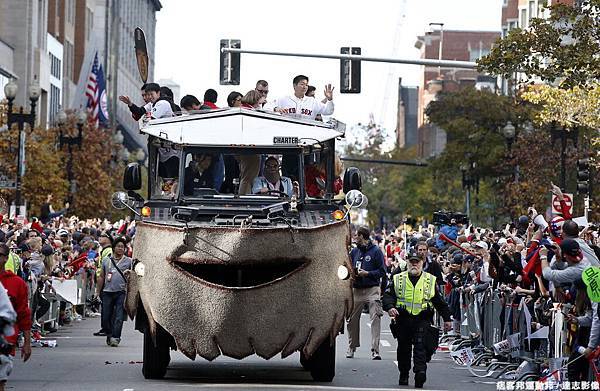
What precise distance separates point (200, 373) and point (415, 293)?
129 inches

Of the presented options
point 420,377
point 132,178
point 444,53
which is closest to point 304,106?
point 132,178

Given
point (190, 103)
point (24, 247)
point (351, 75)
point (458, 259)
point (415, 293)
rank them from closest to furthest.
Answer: point (415, 293) < point (190, 103) < point (24, 247) < point (458, 259) < point (351, 75)

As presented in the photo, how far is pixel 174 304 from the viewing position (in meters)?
18.4

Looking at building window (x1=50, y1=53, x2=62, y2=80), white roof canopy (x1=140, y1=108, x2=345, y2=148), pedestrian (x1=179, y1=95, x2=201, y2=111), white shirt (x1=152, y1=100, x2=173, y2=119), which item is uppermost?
building window (x1=50, y1=53, x2=62, y2=80)

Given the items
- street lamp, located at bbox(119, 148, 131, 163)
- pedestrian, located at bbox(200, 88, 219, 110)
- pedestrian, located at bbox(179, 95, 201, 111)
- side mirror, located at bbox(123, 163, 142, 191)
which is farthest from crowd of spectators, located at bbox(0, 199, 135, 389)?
street lamp, located at bbox(119, 148, 131, 163)

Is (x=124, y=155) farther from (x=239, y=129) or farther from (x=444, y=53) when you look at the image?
(x=444, y=53)

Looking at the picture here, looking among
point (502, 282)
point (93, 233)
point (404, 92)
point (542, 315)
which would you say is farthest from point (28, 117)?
point (404, 92)

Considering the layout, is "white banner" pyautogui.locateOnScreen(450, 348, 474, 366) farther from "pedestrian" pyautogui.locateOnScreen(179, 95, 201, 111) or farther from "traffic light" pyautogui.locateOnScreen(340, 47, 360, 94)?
"traffic light" pyautogui.locateOnScreen(340, 47, 360, 94)

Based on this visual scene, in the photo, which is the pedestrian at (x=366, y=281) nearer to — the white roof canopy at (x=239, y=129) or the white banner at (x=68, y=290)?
the white roof canopy at (x=239, y=129)

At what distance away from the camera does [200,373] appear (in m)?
21.4

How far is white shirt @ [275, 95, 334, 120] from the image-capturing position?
21.0m

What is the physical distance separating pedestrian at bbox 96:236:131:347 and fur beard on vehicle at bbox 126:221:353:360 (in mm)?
8816

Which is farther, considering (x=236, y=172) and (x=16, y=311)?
(x=236, y=172)

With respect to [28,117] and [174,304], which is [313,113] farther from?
[28,117]
